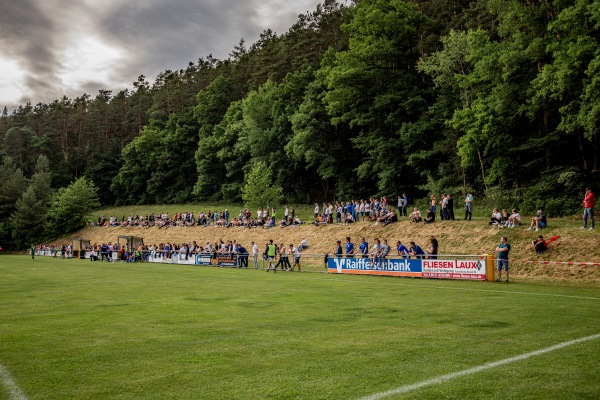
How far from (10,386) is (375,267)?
2156cm

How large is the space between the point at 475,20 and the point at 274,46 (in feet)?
128

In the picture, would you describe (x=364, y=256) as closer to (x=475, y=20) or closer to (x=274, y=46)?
(x=475, y=20)

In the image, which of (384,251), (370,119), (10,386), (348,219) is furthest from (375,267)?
(370,119)

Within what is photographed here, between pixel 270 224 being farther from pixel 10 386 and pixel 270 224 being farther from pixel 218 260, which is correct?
pixel 10 386

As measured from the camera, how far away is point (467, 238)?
2855 cm

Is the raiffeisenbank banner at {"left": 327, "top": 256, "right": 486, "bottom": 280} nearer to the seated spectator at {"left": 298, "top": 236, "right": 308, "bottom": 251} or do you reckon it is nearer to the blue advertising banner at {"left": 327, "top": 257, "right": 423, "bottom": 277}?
the blue advertising banner at {"left": 327, "top": 257, "right": 423, "bottom": 277}

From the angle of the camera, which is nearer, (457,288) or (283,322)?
(283,322)

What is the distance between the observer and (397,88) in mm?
52312

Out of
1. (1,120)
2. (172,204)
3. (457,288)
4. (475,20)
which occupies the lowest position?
(457,288)

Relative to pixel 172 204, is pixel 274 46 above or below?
above

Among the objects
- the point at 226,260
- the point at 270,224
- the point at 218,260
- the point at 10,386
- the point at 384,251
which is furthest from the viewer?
the point at 270,224

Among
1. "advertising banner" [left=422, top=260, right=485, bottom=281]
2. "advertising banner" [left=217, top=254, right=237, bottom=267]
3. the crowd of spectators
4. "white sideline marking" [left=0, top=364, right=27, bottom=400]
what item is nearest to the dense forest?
the crowd of spectators

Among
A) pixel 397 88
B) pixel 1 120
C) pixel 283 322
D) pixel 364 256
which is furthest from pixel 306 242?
pixel 1 120

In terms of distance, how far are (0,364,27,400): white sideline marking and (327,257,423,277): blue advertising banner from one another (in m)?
20.1
